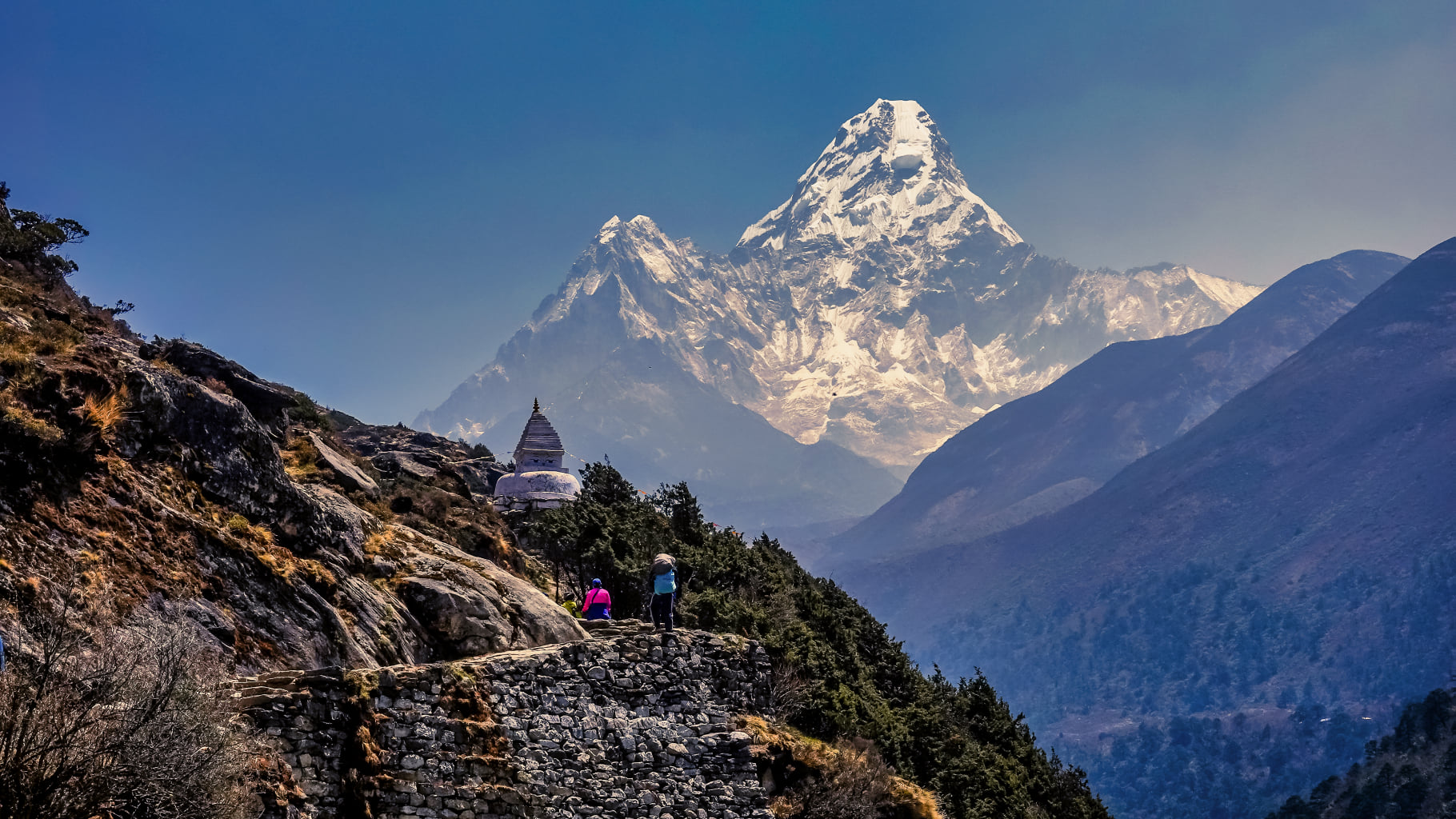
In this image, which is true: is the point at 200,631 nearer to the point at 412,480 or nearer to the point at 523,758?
the point at 523,758

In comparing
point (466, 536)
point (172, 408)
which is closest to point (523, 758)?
point (172, 408)

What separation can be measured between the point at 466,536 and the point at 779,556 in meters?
21.5

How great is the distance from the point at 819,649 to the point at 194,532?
1876 centimetres

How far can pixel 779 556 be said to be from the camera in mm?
49406

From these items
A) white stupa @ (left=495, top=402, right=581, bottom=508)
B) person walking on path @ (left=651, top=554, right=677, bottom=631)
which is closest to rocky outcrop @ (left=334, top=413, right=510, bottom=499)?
white stupa @ (left=495, top=402, right=581, bottom=508)

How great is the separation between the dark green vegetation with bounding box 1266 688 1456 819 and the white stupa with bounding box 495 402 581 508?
84.8m

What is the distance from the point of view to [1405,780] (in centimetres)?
10512

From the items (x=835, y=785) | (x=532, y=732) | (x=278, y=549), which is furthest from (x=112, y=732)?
(x=835, y=785)

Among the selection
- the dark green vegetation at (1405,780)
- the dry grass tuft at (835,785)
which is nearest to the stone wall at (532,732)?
the dry grass tuft at (835,785)

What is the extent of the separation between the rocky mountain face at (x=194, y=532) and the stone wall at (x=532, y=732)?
78.9 inches

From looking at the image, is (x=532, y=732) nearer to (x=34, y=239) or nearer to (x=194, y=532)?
(x=194, y=532)

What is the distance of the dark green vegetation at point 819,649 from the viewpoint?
28203mm

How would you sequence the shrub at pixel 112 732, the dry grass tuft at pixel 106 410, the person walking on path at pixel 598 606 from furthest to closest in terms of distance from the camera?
1. the person walking on path at pixel 598 606
2. the dry grass tuft at pixel 106 410
3. the shrub at pixel 112 732

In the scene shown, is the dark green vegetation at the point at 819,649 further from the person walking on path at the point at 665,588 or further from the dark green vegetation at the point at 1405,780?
the dark green vegetation at the point at 1405,780
